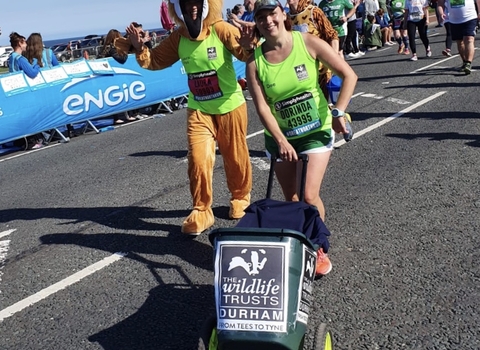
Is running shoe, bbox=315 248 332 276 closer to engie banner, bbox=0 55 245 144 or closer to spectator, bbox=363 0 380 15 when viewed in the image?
engie banner, bbox=0 55 245 144

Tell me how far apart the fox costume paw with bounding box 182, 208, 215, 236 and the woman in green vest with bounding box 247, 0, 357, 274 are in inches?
48.1

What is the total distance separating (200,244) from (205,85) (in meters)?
1.31

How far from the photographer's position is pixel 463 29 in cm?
1158

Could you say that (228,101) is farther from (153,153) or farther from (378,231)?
(153,153)

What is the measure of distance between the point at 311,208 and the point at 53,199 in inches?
167

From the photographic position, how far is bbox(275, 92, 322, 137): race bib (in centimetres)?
400

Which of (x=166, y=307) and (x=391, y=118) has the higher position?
(x=166, y=307)

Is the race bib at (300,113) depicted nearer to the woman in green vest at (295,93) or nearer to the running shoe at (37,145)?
the woman in green vest at (295,93)

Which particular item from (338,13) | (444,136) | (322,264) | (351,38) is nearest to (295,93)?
(322,264)

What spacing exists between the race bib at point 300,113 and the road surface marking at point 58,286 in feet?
5.92

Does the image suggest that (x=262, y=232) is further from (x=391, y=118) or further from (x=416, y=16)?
(x=416, y=16)

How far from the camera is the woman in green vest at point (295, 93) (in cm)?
385

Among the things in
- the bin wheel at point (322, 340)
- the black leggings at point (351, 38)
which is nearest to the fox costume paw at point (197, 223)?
the bin wheel at point (322, 340)

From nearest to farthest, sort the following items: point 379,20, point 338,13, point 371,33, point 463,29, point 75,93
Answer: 1. point 75,93
2. point 338,13
3. point 463,29
4. point 371,33
5. point 379,20
